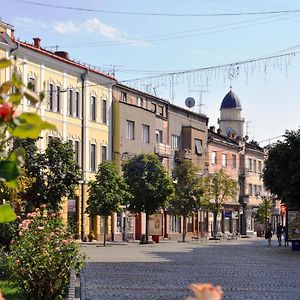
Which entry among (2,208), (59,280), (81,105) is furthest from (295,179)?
(2,208)

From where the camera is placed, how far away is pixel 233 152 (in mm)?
97312

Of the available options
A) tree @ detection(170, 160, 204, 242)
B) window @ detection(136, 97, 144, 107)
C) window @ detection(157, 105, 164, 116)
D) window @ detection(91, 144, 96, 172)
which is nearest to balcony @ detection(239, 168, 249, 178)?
window @ detection(157, 105, 164, 116)

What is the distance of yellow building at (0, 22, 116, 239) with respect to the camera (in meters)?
51.9

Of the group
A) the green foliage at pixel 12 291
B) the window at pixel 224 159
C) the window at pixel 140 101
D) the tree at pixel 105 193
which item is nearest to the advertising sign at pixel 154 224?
the tree at pixel 105 193

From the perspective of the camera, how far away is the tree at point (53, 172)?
46188 mm

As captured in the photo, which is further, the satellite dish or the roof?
the satellite dish

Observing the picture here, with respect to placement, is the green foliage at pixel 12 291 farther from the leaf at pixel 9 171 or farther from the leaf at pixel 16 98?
the leaf at pixel 16 98

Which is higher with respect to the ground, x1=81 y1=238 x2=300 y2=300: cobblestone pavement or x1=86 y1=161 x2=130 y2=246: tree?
x1=86 y1=161 x2=130 y2=246: tree

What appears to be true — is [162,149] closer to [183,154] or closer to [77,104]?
[183,154]

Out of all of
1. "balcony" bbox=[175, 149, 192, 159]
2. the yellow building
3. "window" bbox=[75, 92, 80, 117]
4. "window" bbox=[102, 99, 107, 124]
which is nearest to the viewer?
the yellow building

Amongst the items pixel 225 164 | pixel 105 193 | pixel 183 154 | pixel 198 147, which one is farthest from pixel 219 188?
pixel 105 193

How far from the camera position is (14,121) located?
3434mm

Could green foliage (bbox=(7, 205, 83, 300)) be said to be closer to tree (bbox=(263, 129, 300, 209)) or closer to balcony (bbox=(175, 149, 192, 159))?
tree (bbox=(263, 129, 300, 209))

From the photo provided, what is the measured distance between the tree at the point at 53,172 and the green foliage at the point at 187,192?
22.4 meters
